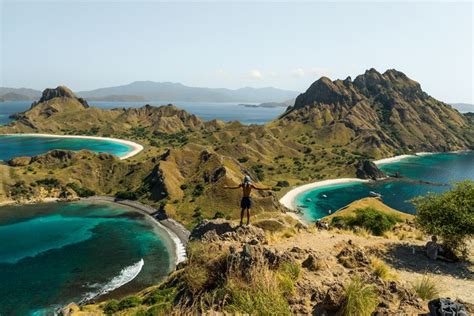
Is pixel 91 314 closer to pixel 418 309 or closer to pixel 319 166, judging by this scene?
pixel 418 309

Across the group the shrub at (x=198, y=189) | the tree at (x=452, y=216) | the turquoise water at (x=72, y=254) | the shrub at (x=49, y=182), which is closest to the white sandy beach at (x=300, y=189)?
the shrub at (x=198, y=189)

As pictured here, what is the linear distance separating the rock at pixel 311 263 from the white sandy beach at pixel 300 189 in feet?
358

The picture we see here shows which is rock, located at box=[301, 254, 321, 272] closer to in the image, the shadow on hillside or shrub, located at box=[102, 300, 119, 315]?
the shadow on hillside

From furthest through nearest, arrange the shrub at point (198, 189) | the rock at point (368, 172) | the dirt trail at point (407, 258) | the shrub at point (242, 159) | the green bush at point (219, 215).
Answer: the shrub at point (242, 159) → the rock at point (368, 172) → the shrub at point (198, 189) → the green bush at point (219, 215) → the dirt trail at point (407, 258)

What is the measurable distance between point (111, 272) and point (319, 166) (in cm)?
13795

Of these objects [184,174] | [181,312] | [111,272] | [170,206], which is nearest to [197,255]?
[181,312]

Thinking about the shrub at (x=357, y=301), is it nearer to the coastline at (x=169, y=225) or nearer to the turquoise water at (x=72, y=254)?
the turquoise water at (x=72, y=254)

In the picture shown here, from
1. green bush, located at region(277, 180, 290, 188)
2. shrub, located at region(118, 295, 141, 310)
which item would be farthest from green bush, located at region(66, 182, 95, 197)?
shrub, located at region(118, 295, 141, 310)

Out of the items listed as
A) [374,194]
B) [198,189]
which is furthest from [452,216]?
[374,194]

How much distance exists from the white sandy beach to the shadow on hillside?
99.6 metres

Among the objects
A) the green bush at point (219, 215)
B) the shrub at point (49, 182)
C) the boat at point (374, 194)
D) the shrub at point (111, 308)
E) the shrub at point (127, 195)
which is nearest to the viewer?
the shrub at point (111, 308)

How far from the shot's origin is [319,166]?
618ft

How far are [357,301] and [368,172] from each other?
176721mm

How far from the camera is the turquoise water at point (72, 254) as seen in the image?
208 feet
